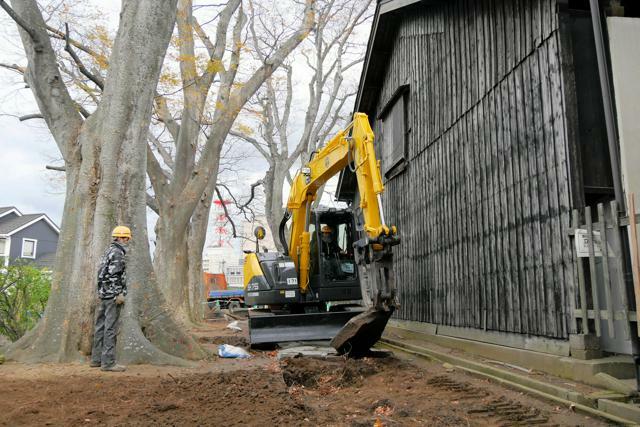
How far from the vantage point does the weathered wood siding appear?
660 cm

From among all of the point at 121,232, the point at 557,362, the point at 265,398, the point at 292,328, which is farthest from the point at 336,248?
the point at 265,398

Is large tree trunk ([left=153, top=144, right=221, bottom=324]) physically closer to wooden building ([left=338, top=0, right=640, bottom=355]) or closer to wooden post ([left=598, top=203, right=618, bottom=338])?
wooden building ([left=338, top=0, right=640, bottom=355])

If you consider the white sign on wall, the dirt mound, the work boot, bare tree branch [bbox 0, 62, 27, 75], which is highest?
bare tree branch [bbox 0, 62, 27, 75]

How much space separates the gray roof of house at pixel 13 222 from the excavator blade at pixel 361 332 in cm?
3520

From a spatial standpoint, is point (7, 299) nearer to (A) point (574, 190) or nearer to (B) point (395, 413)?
(B) point (395, 413)

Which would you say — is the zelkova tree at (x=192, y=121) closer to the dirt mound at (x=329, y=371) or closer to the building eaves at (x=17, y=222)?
the dirt mound at (x=329, y=371)

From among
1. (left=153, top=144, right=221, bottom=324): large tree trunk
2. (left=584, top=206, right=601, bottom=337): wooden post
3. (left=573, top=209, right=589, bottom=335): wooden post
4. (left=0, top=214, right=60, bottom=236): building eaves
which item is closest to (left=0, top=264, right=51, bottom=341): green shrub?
(left=153, top=144, right=221, bottom=324): large tree trunk

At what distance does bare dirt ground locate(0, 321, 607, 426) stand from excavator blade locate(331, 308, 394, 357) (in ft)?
2.01

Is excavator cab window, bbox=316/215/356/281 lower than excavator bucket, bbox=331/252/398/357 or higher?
higher

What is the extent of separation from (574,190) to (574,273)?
0.97 metres

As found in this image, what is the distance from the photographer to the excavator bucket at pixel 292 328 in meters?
10.5

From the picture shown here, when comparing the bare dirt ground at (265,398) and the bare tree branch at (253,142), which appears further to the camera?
the bare tree branch at (253,142)

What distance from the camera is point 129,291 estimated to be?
7.85 meters

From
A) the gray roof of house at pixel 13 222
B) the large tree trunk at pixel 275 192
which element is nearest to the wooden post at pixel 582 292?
the large tree trunk at pixel 275 192
